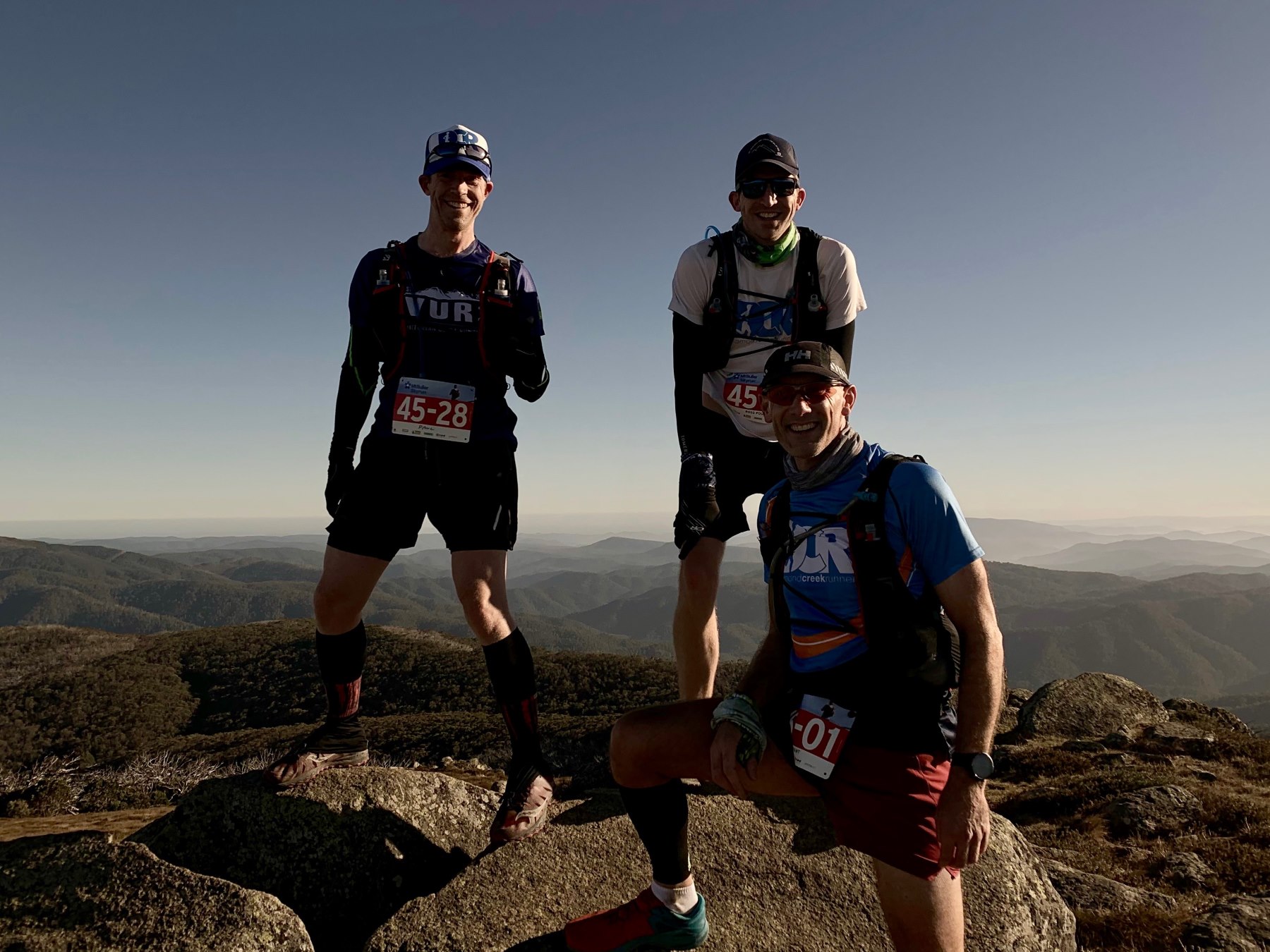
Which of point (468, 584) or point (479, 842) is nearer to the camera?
point (468, 584)

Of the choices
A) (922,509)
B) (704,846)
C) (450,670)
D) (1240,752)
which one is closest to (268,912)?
(704,846)

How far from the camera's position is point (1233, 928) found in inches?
190

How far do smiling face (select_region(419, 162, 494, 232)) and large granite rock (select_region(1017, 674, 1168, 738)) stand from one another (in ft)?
69.0

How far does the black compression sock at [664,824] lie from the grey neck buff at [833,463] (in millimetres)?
1690

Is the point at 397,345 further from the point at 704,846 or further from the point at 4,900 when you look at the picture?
the point at 704,846

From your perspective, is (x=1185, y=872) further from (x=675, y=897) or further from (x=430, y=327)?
(x=430, y=327)

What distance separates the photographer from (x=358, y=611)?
4793mm

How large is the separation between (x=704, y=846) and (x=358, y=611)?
9.40ft

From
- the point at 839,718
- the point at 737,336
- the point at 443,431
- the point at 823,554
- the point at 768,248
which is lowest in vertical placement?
the point at 839,718

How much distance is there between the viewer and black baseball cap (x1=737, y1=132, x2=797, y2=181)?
4453 millimetres

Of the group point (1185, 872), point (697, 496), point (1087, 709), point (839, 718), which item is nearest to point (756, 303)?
point (697, 496)

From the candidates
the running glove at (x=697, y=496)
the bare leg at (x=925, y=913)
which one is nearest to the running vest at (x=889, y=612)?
the bare leg at (x=925, y=913)

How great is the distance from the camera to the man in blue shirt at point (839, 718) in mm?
2768

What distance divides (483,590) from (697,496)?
5.01 feet
